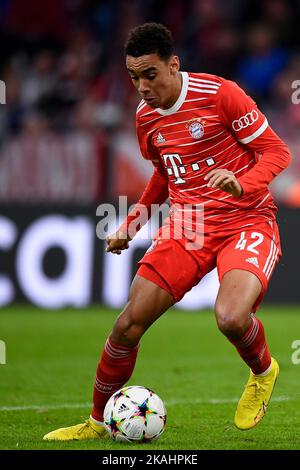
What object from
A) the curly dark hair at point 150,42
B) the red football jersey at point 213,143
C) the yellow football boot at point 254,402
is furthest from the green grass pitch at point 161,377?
the curly dark hair at point 150,42

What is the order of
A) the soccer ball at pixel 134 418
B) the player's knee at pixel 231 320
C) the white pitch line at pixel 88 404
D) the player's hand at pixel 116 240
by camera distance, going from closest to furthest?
the player's knee at pixel 231 320, the soccer ball at pixel 134 418, the player's hand at pixel 116 240, the white pitch line at pixel 88 404

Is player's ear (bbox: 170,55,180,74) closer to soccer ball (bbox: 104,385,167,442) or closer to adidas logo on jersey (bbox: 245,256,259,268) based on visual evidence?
adidas logo on jersey (bbox: 245,256,259,268)

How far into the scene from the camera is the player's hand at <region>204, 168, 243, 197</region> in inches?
212

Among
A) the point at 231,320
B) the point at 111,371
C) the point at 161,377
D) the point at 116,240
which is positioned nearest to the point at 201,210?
the point at 116,240

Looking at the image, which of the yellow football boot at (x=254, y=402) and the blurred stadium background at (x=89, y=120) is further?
the blurred stadium background at (x=89, y=120)

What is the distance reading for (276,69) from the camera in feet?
47.4

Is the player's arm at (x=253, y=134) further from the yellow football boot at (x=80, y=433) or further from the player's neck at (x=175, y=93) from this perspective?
the yellow football boot at (x=80, y=433)

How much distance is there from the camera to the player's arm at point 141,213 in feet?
20.7

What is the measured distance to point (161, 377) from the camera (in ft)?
27.9

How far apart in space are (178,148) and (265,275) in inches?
34.2

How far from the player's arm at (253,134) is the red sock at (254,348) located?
745mm

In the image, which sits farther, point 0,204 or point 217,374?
point 0,204
